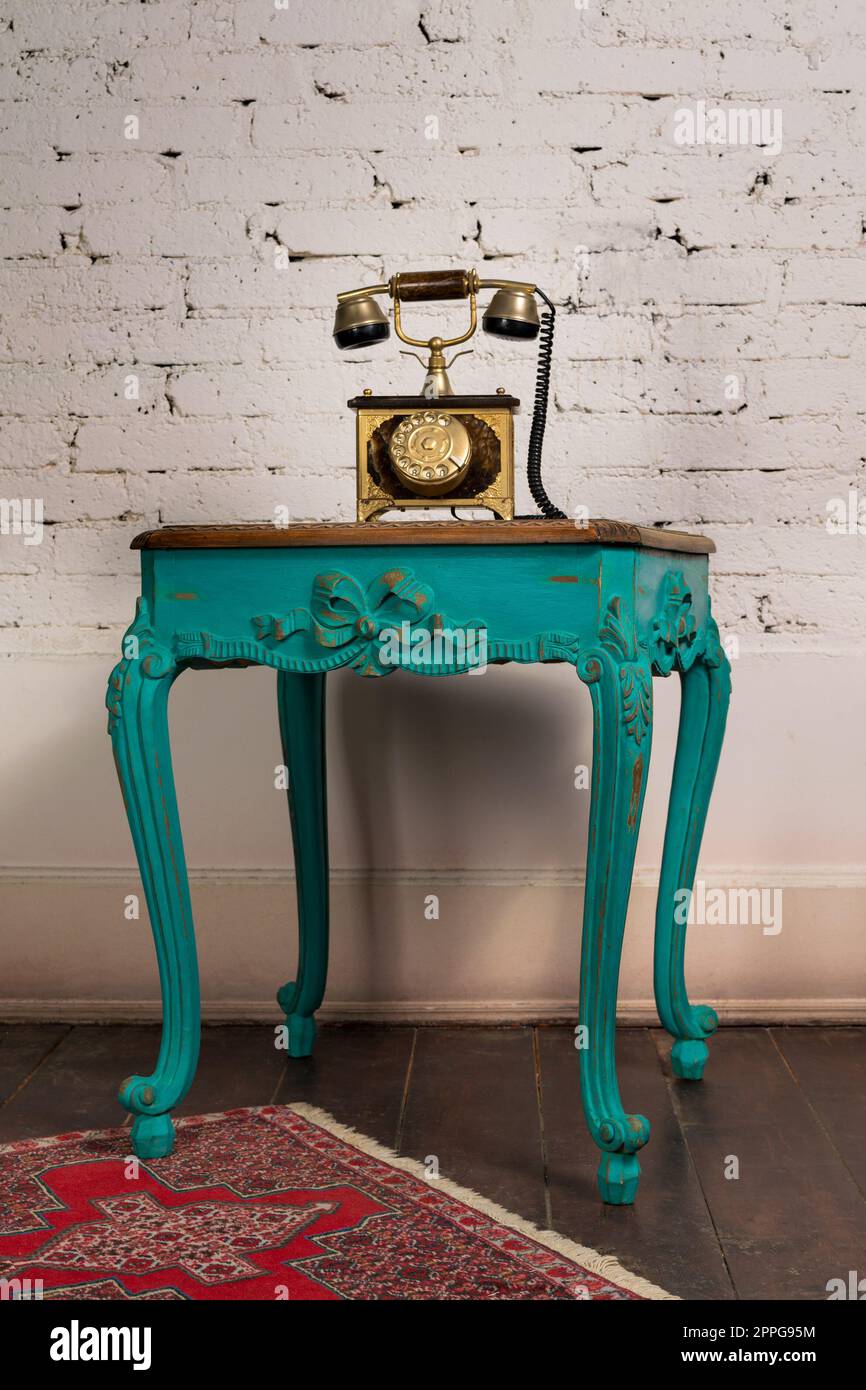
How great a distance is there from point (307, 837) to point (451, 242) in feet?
4.04

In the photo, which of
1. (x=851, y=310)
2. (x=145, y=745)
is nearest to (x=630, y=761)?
(x=145, y=745)

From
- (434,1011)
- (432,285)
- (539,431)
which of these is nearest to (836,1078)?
(434,1011)

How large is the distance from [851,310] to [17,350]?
1696 millimetres

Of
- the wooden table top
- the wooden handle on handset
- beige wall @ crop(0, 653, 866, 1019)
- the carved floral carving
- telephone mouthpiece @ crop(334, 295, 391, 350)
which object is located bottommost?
beige wall @ crop(0, 653, 866, 1019)

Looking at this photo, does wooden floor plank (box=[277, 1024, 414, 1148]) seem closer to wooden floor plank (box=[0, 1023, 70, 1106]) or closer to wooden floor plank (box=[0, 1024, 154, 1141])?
wooden floor plank (box=[0, 1024, 154, 1141])

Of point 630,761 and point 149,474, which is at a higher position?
point 149,474

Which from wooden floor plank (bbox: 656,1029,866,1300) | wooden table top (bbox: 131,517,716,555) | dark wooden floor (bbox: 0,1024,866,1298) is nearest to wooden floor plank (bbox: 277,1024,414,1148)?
dark wooden floor (bbox: 0,1024,866,1298)

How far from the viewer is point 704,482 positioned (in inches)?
111

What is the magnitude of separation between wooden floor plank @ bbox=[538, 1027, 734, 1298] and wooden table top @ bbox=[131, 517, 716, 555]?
92cm

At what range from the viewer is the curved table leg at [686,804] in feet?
7.99

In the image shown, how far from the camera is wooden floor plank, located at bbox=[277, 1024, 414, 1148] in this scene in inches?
90.4

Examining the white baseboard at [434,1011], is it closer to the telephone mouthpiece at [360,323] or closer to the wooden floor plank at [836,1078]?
the wooden floor plank at [836,1078]

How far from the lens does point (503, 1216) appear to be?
1892 mm
